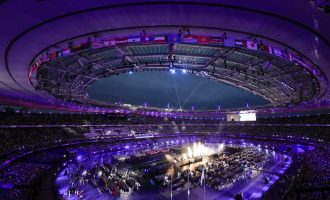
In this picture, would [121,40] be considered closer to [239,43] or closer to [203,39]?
[203,39]

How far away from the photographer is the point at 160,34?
14.8 meters

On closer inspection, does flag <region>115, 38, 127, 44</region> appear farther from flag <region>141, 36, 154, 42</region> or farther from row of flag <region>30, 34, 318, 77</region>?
flag <region>141, 36, 154, 42</region>

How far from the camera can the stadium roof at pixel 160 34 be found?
10320 mm

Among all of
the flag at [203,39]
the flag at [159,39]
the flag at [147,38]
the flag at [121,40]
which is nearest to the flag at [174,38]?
the flag at [159,39]

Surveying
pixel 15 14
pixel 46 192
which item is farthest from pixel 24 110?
pixel 15 14

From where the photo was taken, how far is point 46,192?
49.7ft

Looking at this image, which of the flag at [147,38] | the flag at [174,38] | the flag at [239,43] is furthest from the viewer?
the flag at [147,38]

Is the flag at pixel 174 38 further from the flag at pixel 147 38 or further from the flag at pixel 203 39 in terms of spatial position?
the flag at pixel 203 39

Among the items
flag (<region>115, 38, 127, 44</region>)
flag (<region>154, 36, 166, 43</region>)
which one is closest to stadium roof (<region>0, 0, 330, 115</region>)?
flag (<region>115, 38, 127, 44</region>)

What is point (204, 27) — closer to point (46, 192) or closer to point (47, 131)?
point (46, 192)

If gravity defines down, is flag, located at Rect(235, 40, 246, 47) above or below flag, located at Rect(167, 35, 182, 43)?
below

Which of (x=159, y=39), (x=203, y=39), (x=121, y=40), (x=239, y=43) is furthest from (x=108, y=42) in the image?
(x=239, y=43)

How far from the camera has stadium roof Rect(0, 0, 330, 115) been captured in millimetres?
10320

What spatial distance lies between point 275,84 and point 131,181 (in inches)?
879
